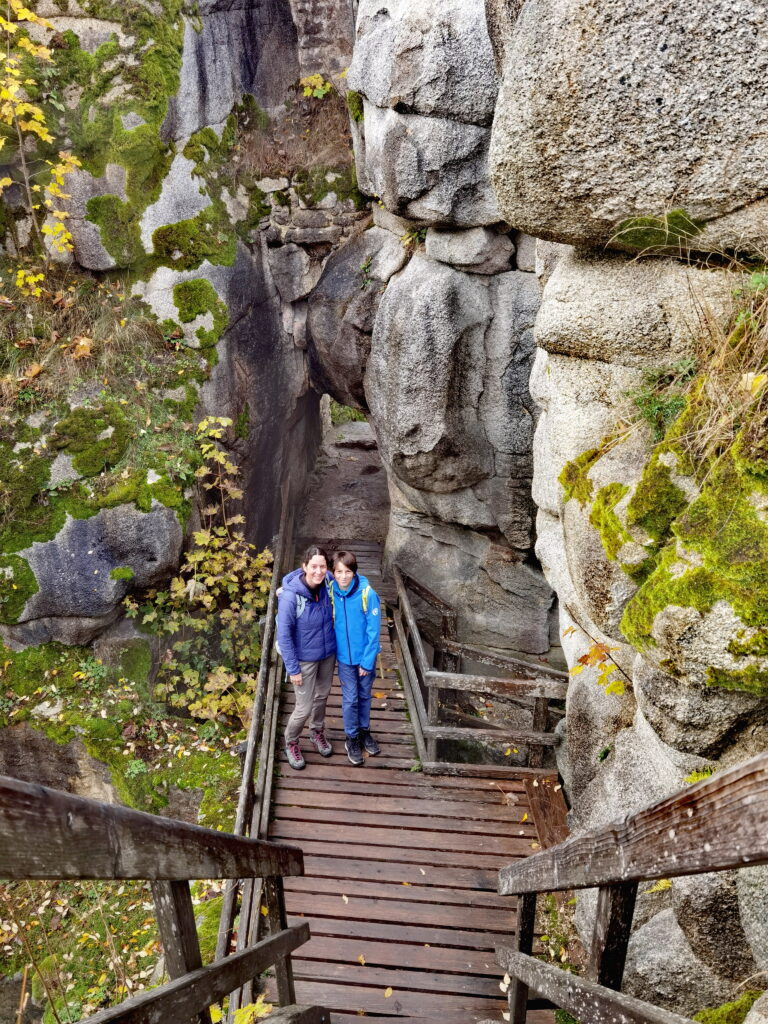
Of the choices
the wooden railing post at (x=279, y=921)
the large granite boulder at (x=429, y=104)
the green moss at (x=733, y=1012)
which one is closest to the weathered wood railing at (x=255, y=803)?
the wooden railing post at (x=279, y=921)

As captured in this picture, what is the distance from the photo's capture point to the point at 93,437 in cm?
894

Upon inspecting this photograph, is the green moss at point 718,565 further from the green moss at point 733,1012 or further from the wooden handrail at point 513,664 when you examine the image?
the wooden handrail at point 513,664

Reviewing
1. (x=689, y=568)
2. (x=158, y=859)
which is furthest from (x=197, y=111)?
(x=158, y=859)

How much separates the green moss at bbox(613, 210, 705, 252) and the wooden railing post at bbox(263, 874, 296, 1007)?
3.66 meters

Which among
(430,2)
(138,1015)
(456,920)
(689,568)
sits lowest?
(456,920)

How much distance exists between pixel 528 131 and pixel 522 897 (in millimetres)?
3788

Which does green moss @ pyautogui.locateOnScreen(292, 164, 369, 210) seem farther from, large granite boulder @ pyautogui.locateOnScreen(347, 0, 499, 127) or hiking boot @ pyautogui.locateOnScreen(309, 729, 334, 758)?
hiking boot @ pyautogui.locateOnScreen(309, 729, 334, 758)

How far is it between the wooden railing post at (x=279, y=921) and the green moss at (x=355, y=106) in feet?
31.3

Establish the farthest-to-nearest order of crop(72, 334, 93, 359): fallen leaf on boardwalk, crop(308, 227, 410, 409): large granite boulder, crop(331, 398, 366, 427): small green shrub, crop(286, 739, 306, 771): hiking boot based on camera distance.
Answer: crop(331, 398, 366, 427): small green shrub
crop(308, 227, 410, 409): large granite boulder
crop(72, 334, 93, 359): fallen leaf on boardwalk
crop(286, 739, 306, 771): hiking boot

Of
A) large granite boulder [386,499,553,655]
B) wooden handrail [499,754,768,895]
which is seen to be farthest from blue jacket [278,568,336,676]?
large granite boulder [386,499,553,655]

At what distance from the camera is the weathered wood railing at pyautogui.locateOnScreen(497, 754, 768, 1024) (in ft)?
4.27

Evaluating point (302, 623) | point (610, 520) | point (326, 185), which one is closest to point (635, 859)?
point (610, 520)

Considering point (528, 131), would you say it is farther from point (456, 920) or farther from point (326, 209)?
point (326, 209)

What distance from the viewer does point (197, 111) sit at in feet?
32.7
